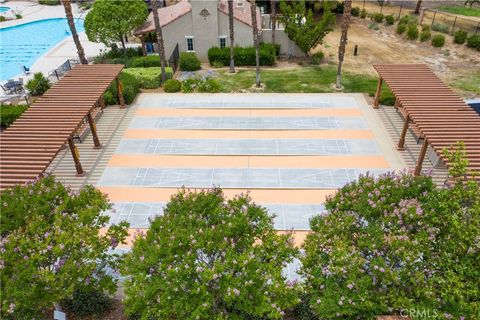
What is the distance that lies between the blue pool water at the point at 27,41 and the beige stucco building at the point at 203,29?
11249 mm

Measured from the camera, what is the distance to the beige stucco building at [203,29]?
32.9 meters

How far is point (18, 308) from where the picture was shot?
935 centimetres

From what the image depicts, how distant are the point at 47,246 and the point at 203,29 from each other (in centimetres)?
2718

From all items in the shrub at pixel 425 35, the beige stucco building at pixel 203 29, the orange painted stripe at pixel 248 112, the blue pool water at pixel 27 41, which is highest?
the beige stucco building at pixel 203 29

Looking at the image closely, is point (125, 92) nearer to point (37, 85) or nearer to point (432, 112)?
point (37, 85)

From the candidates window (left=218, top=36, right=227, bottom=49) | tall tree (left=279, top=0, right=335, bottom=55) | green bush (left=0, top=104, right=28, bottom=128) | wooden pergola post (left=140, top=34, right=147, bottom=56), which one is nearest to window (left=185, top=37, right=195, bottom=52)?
window (left=218, top=36, right=227, bottom=49)

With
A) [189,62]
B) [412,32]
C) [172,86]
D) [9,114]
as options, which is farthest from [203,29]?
[412,32]

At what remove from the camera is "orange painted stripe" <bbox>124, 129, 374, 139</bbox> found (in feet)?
72.3

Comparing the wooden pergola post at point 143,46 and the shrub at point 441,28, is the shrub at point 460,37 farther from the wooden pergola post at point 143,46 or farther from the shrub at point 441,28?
the wooden pergola post at point 143,46

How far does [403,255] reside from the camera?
31.0ft

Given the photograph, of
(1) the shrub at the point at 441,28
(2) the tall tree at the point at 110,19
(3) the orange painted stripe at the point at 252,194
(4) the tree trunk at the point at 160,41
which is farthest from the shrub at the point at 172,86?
(1) the shrub at the point at 441,28

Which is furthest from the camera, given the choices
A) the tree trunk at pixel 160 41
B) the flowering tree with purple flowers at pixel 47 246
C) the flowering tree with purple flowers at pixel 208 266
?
the tree trunk at pixel 160 41

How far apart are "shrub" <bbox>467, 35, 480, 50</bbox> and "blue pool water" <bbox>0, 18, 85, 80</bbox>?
128 feet

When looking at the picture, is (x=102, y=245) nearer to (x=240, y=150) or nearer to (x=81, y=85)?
(x=240, y=150)
